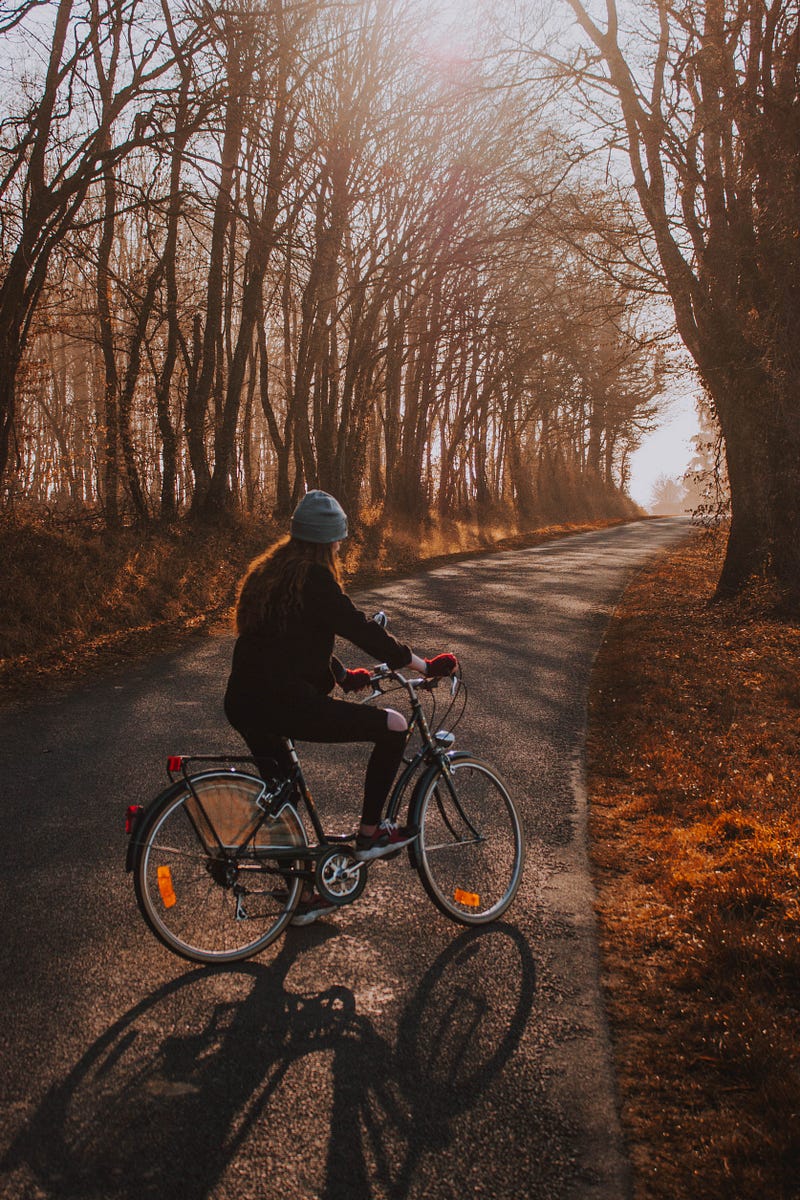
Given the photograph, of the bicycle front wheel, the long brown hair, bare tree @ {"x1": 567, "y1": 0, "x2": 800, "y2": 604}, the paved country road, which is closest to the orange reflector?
Answer: the paved country road

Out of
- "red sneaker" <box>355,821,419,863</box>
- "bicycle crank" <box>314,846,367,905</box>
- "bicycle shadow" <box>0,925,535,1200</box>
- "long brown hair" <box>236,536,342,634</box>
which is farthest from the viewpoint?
"red sneaker" <box>355,821,419,863</box>

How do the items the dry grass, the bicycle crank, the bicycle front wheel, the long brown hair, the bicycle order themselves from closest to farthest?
the dry grass
the bicycle
the long brown hair
the bicycle crank
the bicycle front wheel

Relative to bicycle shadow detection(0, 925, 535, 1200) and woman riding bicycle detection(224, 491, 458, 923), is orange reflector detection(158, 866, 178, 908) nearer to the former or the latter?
bicycle shadow detection(0, 925, 535, 1200)

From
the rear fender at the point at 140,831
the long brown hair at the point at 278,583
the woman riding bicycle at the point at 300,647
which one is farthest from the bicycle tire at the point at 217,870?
the long brown hair at the point at 278,583

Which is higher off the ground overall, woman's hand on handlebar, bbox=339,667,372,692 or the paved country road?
woman's hand on handlebar, bbox=339,667,372,692

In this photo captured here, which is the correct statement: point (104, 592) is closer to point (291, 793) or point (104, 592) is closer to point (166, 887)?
point (291, 793)

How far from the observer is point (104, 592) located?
12.6 meters

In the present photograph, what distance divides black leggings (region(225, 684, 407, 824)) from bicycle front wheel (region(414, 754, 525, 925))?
47cm

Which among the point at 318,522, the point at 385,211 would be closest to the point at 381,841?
the point at 318,522

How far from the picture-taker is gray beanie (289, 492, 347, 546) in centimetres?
409

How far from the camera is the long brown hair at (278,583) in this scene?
3998 mm

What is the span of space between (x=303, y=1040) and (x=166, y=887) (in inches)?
36.0

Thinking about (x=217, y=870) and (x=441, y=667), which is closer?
(x=217, y=870)

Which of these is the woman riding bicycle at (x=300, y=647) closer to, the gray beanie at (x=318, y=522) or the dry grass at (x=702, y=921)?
the gray beanie at (x=318, y=522)
